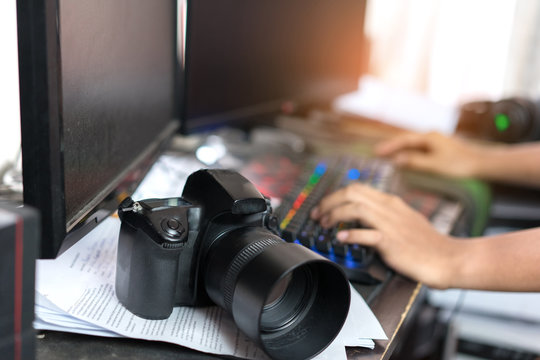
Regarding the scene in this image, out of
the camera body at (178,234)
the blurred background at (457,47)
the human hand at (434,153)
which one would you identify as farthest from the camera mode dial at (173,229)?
the blurred background at (457,47)

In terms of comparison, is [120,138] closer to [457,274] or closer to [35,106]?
[35,106]

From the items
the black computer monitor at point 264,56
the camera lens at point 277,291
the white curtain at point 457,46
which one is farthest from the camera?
the white curtain at point 457,46

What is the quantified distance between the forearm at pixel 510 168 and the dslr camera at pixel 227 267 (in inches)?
27.9

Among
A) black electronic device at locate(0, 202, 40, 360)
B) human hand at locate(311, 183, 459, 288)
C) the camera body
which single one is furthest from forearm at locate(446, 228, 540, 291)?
black electronic device at locate(0, 202, 40, 360)

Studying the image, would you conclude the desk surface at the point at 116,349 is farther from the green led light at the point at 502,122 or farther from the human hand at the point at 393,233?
the green led light at the point at 502,122

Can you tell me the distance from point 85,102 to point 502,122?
1.03 m

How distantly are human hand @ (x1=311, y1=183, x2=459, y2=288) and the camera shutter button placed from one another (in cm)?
26

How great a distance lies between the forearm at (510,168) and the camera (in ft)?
3.97

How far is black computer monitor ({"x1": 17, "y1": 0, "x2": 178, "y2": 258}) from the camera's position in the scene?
0.49 m

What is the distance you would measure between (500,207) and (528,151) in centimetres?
19

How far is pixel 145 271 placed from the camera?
0.57 m

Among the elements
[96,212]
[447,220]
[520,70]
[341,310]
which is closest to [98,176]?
[96,212]

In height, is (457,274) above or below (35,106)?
below

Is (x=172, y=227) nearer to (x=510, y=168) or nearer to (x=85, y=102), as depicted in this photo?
(x=85, y=102)
